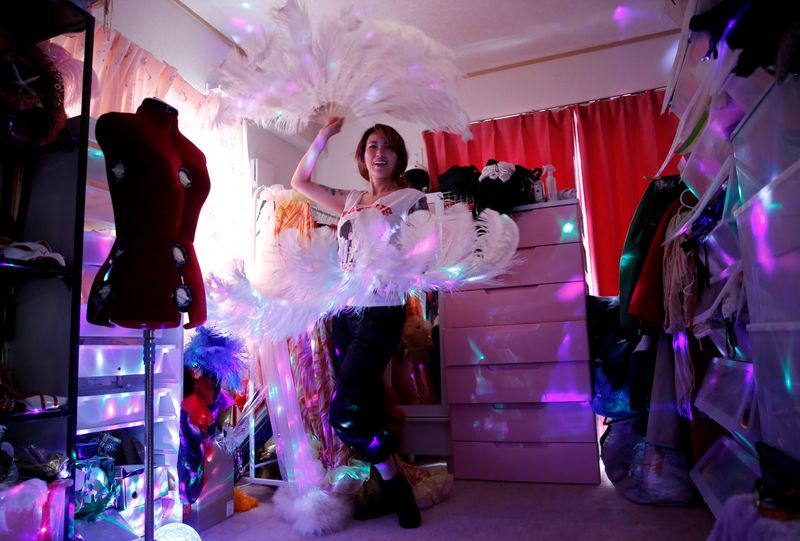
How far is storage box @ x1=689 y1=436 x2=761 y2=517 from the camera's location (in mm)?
1547

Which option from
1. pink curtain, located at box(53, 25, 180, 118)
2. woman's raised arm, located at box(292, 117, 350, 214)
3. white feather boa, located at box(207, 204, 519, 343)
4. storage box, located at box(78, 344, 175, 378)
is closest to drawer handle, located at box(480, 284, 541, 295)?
white feather boa, located at box(207, 204, 519, 343)

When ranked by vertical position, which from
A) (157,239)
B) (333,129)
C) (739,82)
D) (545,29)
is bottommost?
(157,239)

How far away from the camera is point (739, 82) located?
4.15 feet

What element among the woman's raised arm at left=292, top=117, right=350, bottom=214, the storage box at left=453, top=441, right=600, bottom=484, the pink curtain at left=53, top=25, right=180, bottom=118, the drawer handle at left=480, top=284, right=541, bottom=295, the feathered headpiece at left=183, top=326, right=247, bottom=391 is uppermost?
the pink curtain at left=53, top=25, right=180, bottom=118

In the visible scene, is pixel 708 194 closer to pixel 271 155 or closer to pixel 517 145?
pixel 517 145

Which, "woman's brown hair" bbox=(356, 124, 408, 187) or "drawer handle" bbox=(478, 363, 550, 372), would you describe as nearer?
"woman's brown hair" bbox=(356, 124, 408, 187)

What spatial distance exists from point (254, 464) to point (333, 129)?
1.73 meters

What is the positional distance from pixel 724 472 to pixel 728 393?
0.33m

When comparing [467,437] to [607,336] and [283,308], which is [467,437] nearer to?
[607,336]

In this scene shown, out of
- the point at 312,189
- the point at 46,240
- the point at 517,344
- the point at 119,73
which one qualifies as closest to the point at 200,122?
the point at 119,73

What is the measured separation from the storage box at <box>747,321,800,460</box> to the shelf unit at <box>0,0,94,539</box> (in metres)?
1.80

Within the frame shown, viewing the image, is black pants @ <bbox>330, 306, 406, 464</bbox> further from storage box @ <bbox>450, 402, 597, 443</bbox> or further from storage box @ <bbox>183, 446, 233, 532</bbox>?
storage box @ <bbox>450, 402, 597, 443</bbox>

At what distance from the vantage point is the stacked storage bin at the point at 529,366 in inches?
103

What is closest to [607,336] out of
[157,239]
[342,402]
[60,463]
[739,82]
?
[342,402]
